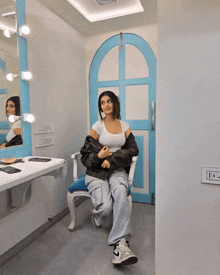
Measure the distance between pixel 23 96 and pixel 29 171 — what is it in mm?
763

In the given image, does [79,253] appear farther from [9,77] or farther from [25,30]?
[25,30]

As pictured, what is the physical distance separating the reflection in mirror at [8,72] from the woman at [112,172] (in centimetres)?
68

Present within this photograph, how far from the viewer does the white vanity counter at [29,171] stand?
45.8 inches

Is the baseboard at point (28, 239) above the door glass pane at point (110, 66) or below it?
below

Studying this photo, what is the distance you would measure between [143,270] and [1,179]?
1177mm

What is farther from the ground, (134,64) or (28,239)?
(134,64)

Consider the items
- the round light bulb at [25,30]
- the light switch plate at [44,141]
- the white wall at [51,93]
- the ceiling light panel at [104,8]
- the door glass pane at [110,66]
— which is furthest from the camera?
the door glass pane at [110,66]

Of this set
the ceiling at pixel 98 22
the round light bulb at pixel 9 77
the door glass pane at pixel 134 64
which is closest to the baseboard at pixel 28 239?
the round light bulb at pixel 9 77

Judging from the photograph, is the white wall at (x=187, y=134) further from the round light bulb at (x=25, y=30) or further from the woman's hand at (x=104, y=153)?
the round light bulb at (x=25, y=30)

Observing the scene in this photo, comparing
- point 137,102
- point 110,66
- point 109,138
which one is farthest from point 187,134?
point 110,66

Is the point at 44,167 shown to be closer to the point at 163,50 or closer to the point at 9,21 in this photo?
the point at 163,50

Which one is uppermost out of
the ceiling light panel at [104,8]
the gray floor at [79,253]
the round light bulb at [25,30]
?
the ceiling light panel at [104,8]

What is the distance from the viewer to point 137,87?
2.55m

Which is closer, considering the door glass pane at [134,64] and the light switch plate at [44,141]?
the light switch plate at [44,141]
